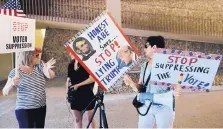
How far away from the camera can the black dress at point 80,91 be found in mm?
4523

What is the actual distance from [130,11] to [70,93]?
8.58 m

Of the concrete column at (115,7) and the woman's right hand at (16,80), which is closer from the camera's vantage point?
the woman's right hand at (16,80)

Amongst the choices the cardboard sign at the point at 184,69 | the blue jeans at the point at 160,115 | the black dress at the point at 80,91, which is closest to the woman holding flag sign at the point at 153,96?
the blue jeans at the point at 160,115

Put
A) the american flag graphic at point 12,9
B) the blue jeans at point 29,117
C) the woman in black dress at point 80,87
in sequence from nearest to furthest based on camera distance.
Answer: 1. the blue jeans at point 29,117
2. the american flag graphic at point 12,9
3. the woman in black dress at point 80,87

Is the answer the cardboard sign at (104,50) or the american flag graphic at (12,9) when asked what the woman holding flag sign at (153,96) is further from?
the american flag graphic at (12,9)

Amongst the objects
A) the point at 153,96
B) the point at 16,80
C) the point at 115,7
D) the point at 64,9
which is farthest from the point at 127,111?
the point at 64,9

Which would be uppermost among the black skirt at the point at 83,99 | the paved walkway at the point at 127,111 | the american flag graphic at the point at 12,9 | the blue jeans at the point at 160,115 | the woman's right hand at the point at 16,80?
the american flag graphic at the point at 12,9

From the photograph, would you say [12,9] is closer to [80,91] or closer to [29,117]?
[29,117]

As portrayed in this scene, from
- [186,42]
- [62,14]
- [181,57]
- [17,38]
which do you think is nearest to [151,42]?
[181,57]

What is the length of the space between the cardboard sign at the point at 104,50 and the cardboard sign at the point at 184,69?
25cm

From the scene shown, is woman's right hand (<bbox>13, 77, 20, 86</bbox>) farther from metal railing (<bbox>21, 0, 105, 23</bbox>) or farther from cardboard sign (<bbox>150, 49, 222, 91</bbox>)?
metal railing (<bbox>21, 0, 105, 23</bbox>)

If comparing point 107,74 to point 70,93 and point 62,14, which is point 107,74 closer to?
point 70,93

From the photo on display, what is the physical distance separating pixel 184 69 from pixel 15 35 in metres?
1.80

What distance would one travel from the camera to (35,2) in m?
12.1
